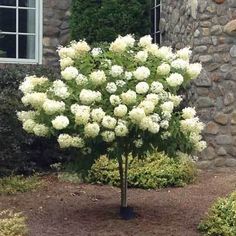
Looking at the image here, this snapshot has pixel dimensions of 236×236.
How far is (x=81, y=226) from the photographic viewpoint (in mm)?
5539

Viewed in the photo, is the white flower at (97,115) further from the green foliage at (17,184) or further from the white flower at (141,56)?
the green foliage at (17,184)

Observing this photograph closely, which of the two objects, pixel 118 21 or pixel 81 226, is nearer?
pixel 81 226

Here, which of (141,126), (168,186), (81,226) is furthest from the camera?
(168,186)

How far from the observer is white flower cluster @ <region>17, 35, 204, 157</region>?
5.16 meters

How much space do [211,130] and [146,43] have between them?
2.96 m

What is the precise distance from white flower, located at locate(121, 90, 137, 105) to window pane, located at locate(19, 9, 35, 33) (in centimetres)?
653

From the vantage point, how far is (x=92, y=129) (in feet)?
16.7

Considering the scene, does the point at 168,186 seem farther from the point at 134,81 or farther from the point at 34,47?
the point at 34,47

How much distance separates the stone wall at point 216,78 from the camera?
27.2 feet

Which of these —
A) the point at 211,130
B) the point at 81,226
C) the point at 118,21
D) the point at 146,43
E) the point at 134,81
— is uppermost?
the point at 118,21

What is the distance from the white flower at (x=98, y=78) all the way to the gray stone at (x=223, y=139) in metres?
3.43

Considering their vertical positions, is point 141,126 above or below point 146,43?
below

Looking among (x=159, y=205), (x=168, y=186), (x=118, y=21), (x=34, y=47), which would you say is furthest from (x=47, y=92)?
(x=34, y=47)

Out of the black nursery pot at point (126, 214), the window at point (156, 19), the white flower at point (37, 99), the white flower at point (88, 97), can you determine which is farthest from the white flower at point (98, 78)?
the window at point (156, 19)
